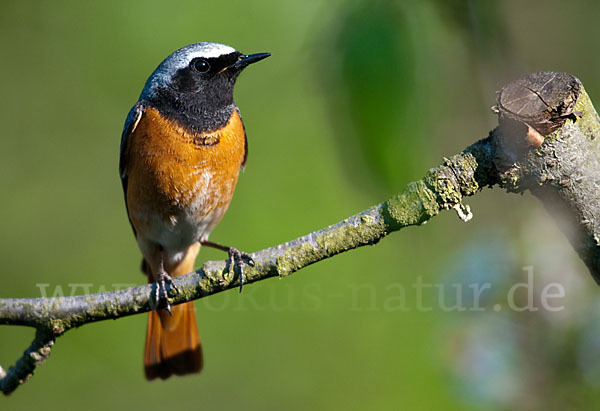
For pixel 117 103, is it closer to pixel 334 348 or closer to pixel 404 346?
pixel 334 348

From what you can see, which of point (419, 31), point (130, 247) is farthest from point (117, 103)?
point (419, 31)

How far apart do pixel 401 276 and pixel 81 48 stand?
384 cm

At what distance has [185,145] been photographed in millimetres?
3758

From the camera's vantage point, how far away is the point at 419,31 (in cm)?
180

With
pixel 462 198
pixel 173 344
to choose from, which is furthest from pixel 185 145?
pixel 462 198

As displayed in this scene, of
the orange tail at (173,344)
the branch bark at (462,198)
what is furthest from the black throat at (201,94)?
the orange tail at (173,344)

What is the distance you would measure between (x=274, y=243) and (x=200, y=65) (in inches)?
58.1

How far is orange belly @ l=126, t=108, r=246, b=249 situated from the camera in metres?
3.75

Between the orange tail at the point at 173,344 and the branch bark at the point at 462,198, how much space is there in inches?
67.1

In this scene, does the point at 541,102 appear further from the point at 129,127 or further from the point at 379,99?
the point at 129,127

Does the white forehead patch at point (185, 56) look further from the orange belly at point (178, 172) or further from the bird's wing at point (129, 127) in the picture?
the orange belly at point (178, 172)

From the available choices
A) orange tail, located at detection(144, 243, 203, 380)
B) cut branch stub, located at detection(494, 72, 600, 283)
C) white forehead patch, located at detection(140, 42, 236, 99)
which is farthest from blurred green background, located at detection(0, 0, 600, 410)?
white forehead patch, located at detection(140, 42, 236, 99)

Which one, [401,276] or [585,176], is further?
[401,276]

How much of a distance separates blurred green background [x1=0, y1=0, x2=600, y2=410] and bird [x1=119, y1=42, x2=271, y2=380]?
0.59 metres
